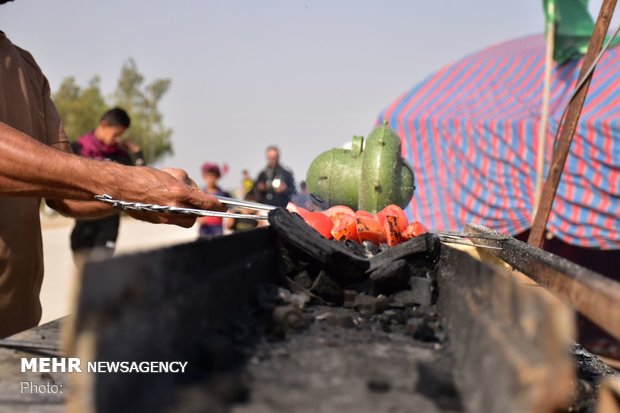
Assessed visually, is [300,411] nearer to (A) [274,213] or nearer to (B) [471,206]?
(A) [274,213]

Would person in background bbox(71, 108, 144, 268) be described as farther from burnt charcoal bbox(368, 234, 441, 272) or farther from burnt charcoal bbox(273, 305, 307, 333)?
burnt charcoal bbox(273, 305, 307, 333)

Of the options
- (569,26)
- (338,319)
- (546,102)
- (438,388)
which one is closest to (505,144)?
(546,102)

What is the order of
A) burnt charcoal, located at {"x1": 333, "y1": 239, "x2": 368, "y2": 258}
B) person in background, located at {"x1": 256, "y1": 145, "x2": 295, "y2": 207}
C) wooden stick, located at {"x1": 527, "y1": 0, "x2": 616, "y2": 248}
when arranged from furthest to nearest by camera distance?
person in background, located at {"x1": 256, "y1": 145, "x2": 295, "y2": 207} < wooden stick, located at {"x1": 527, "y1": 0, "x2": 616, "y2": 248} < burnt charcoal, located at {"x1": 333, "y1": 239, "x2": 368, "y2": 258}

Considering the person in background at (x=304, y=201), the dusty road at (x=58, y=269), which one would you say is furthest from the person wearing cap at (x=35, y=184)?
the person in background at (x=304, y=201)

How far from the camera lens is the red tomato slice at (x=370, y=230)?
9.80ft

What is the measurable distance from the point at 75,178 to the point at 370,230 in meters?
1.23

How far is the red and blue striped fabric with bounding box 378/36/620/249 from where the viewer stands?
6812 millimetres

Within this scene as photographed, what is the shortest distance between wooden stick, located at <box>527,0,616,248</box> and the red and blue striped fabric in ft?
8.89

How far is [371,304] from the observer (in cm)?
221

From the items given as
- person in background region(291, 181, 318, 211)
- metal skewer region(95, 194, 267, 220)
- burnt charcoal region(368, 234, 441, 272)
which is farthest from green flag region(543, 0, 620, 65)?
metal skewer region(95, 194, 267, 220)

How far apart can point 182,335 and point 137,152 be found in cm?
837

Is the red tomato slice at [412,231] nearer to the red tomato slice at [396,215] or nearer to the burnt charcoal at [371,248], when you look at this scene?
the red tomato slice at [396,215]

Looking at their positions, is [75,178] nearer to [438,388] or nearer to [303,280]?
[303,280]

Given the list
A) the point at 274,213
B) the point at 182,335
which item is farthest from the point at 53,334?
the point at 182,335
